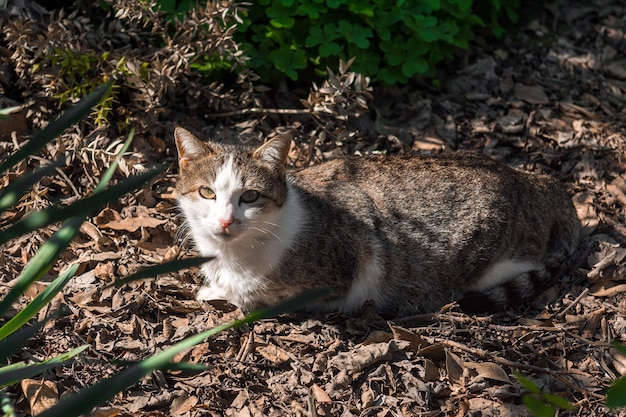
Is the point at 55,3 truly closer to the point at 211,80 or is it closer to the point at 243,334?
the point at 211,80

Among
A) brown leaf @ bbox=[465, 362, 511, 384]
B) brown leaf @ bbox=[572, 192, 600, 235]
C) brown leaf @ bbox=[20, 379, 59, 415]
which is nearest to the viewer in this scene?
brown leaf @ bbox=[20, 379, 59, 415]

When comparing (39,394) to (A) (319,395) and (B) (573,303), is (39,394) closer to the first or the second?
(A) (319,395)

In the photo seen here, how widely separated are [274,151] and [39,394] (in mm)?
1753

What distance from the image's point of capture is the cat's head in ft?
12.9

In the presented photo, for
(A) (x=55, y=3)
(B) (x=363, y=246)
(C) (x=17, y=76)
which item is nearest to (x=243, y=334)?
(B) (x=363, y=246)

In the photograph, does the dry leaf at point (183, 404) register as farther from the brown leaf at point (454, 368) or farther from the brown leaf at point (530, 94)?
the brown leaf at point (530, 94)

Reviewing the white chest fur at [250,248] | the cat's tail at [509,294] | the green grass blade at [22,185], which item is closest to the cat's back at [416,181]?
the white chest fur at [250,248]

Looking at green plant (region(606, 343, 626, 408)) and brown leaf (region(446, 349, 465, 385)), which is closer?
green plant (region(606, 343, 626, 408))

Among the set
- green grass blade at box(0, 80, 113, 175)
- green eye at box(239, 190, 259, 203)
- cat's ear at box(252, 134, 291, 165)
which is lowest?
green eye at box(239, 190, 259, 203)

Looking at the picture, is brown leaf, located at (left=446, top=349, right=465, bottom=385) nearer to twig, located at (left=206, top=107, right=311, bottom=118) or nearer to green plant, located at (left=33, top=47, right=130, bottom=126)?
twig, located at (left=206, top=107, right=311, bottom=118)

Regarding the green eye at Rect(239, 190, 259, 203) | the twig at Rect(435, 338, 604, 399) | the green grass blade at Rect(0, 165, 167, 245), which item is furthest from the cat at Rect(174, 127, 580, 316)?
the green grass blade at Rect(0, 165, 167, 245)

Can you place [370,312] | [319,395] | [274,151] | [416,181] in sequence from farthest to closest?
[416,181] → [370,312] → [274,151] → [319,395]

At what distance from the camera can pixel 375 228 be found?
447cm

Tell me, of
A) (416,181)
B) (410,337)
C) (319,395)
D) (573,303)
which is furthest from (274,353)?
(573,303)
